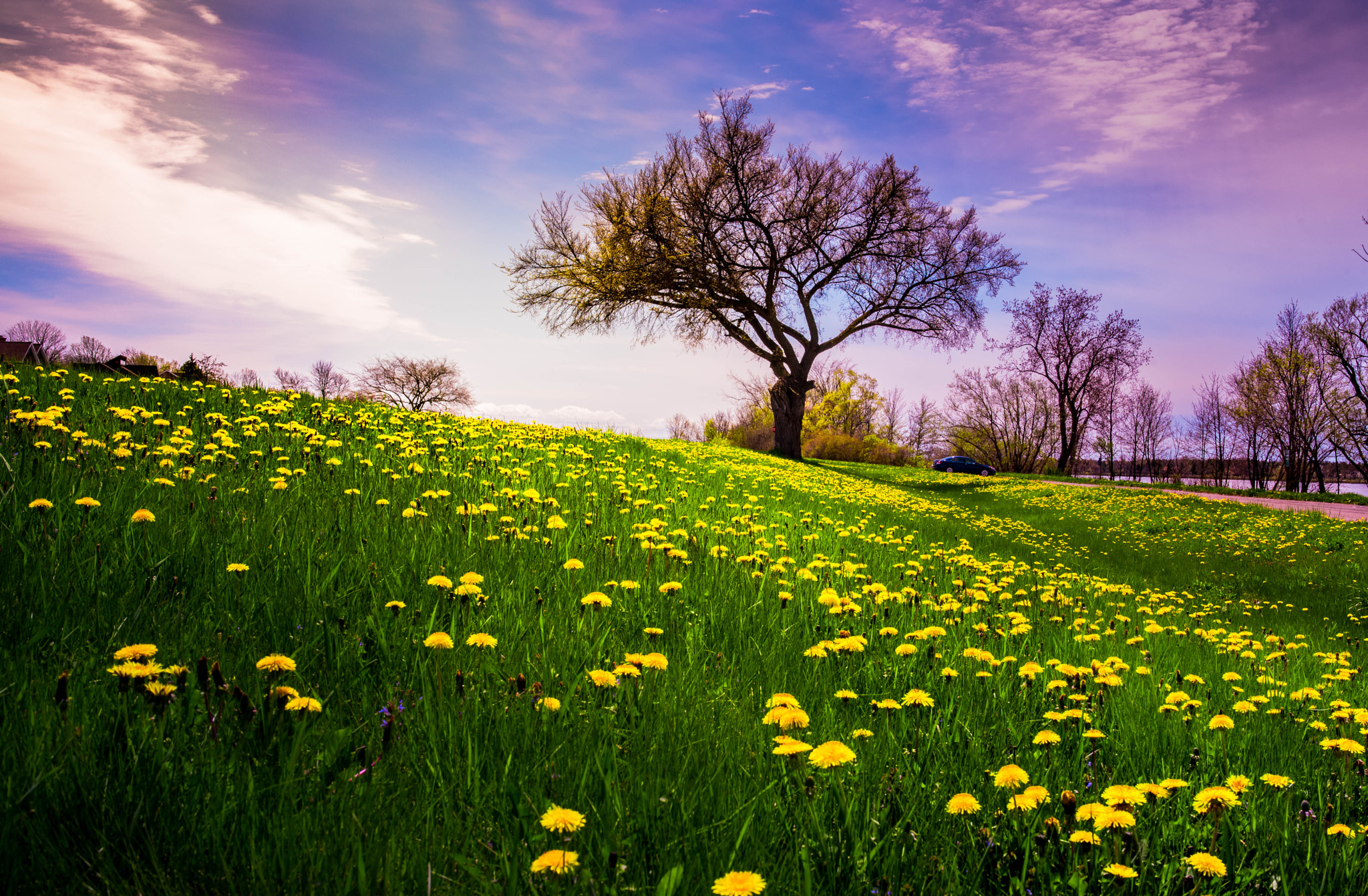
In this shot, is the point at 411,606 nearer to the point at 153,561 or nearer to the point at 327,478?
the point at 153,561

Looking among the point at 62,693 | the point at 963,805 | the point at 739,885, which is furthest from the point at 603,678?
the point at 62,693

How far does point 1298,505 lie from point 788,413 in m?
17.1

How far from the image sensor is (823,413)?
1774 inches

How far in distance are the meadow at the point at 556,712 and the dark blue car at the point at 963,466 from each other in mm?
43360

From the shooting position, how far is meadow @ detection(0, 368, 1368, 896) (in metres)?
1.35

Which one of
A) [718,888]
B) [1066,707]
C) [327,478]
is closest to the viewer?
[718,888]

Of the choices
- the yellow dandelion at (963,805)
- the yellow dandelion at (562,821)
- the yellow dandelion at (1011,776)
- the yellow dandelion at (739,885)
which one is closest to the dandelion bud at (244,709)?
the yellow dandelion at (562,821)

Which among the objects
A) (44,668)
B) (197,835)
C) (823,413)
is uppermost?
(823,413)

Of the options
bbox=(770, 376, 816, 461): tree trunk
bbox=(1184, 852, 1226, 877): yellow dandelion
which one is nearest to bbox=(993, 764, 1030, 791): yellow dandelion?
bbox=(1184, 852, 1226, 877): yellow dandelion

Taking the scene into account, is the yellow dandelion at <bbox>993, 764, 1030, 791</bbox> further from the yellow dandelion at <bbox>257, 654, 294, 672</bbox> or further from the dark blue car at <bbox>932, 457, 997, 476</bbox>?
the dark blue car at <bbox>932, 457, 997, 476</bbox>

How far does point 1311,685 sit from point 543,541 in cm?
527

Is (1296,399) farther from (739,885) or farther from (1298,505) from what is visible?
(739,885)

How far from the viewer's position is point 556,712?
1960mm

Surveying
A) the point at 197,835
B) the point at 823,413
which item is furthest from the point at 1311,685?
the point at 823,413
